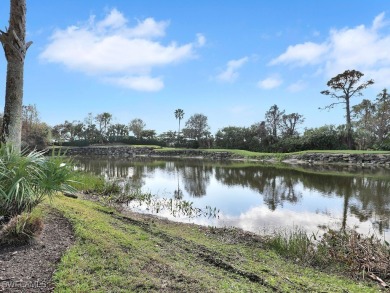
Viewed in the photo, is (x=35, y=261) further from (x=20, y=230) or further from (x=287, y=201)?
(x=287, y=201)

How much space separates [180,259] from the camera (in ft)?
15.3

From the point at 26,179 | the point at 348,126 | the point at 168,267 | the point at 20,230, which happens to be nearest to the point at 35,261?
the point at 20,230

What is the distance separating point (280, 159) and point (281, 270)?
97.3ft

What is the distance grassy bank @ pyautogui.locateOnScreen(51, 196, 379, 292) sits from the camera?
3.53 metres

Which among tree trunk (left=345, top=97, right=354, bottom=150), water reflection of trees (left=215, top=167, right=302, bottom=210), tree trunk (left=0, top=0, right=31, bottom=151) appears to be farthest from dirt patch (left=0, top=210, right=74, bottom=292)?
tree trunk (left=345, top=97, right=354, bottom=150)

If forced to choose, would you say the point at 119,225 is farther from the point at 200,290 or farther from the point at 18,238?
the point at 200,290

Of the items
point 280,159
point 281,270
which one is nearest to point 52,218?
point 281,270

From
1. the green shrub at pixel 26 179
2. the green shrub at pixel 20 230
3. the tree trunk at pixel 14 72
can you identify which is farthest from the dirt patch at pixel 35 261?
the tree trunk at pixel 14 72

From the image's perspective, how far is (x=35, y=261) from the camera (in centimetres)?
384

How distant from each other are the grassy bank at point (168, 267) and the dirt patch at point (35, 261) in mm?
138

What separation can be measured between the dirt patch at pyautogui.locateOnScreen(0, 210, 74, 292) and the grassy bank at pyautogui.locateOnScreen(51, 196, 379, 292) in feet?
0.45

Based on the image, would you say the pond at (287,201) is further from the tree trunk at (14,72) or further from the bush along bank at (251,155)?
the bush along bank at (251,155)

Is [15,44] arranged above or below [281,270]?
above

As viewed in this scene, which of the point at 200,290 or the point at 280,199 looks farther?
the point at 280,199
